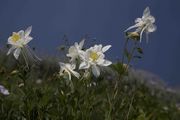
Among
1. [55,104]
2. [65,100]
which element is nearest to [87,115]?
[65,100]

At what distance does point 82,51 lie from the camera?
2699 mm

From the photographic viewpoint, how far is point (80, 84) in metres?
2.85

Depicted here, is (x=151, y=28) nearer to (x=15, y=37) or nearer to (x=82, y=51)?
(x=82, y=51)

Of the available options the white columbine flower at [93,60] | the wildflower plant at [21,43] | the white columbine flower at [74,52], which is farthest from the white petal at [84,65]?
the wildflower plant at [21,43]

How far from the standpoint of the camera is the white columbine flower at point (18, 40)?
2723 mm

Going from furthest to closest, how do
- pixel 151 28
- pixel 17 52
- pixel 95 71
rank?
pixel 151 28 → pixel 17 52 → pixel 95 71

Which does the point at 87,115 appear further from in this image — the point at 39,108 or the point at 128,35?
the point at 128,35

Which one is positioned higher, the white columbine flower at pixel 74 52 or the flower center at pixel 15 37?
the flower center at pixel 15 37

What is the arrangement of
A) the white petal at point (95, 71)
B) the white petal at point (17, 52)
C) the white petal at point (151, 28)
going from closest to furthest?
the white petal at point (95, 71), the white petal at point (17, 52), the white petal at point (151, 28)

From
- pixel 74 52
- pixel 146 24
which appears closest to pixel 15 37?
pixel 74 52

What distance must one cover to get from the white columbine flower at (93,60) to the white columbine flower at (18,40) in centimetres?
31

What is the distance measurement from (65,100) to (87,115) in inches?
7.1

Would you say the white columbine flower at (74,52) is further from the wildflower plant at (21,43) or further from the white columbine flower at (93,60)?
the wildflower plant at (21,43)

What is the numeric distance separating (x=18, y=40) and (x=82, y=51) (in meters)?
0.34
